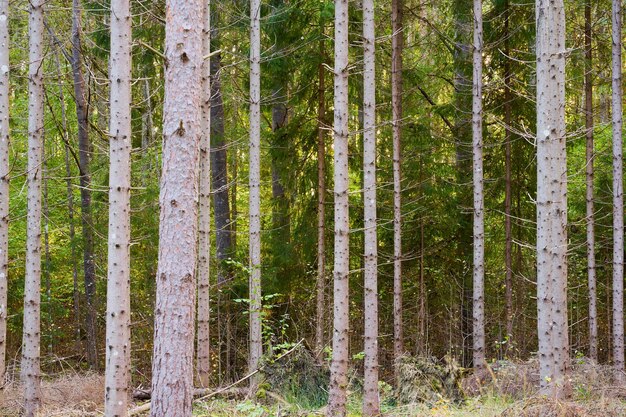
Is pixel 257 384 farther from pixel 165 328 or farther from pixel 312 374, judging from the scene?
pixel 165 328

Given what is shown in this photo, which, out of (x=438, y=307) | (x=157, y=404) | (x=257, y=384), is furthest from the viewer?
(x=438, y=307)

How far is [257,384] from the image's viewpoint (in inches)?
448

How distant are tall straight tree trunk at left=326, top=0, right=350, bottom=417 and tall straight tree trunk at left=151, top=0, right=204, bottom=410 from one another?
9.83ft

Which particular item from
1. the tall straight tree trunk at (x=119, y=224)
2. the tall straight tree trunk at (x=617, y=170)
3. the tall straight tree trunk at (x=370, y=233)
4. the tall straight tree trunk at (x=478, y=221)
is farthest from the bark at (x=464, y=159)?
the tall straight tree trunk at (x=119, y=224)

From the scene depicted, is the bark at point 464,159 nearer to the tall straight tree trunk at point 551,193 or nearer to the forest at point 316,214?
the forest at point 316,214

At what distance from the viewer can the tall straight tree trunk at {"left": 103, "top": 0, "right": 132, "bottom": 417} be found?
736 cm

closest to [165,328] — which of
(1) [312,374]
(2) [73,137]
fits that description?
(1) [312,374]

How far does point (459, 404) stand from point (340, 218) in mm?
3783

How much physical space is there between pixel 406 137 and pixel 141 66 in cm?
641

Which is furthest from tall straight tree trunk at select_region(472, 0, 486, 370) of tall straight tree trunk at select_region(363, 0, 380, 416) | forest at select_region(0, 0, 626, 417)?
tall straight tree trunk at select_region(363, 0, 380, 416)

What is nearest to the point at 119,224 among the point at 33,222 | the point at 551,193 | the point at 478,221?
the point at 33,222

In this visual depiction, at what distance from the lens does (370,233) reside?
10.1m

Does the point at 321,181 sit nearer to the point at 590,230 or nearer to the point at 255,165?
the point at 255,165

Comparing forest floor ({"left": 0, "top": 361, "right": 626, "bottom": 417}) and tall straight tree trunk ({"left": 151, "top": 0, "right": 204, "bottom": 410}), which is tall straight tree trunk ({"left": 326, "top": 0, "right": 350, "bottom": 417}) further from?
tall straight tree trunk ({"left": 151, "top": 0, "right": 204, "bottom": 410})
